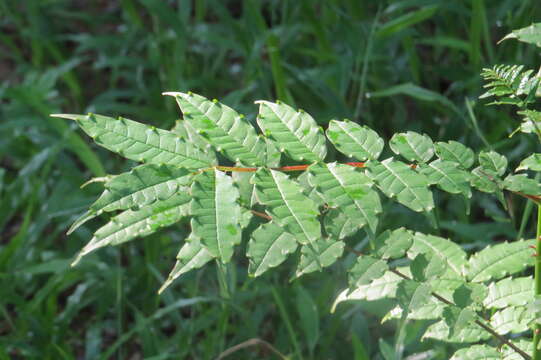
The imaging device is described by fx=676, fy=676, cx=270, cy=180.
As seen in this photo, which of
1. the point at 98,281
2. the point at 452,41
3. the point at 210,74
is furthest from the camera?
the point at 210,74

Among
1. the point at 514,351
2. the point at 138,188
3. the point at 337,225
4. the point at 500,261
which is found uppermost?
the point at 138,188

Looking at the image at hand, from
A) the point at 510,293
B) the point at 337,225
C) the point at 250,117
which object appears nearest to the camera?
the point at 337,225

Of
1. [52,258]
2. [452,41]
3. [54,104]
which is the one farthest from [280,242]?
[54,104]

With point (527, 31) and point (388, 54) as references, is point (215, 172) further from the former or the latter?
point (388, 54)

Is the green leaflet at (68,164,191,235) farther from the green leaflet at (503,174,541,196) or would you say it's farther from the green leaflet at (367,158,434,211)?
the green leaflet at (503,174,541,196)

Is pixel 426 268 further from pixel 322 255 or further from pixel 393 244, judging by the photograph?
pixel 322 255

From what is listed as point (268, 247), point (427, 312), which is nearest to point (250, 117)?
point (427, 312)

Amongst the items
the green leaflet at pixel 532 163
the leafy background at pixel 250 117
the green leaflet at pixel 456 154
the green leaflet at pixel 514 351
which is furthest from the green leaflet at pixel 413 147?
the leafy background at pixel 250 117
